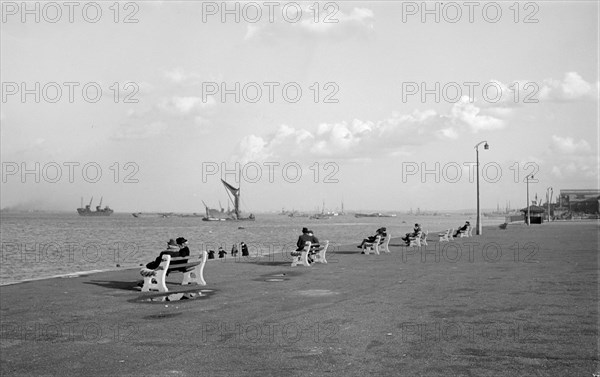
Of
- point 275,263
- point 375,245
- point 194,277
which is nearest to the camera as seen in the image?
point 194,277

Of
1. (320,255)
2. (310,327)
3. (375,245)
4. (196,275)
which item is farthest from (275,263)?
(310,327)

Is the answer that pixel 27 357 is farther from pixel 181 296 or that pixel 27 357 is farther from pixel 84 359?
pixel 181 296

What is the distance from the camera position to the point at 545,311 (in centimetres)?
1045

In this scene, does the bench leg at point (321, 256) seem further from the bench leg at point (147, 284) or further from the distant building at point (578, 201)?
the distant building at point (578, 201)

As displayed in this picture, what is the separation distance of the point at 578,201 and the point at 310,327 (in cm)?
19042

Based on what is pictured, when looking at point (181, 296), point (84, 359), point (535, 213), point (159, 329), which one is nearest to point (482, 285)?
point (181, 296)

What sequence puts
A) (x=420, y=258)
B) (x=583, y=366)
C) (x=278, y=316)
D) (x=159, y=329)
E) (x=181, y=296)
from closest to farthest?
(x=583, y=366)
(x=159, y=329)
(x=278, y=316)
(x=181, y=296)
(x=420, y=258)

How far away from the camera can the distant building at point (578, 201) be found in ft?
536

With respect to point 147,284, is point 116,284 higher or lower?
lower

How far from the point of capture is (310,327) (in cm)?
945

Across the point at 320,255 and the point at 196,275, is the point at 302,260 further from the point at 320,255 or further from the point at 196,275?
the point at 196,275

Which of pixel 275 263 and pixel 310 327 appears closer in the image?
pixel 310 327

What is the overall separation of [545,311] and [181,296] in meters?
7.35

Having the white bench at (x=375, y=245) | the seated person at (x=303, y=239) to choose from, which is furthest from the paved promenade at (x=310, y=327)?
the white bench at (x=375, y=245)
